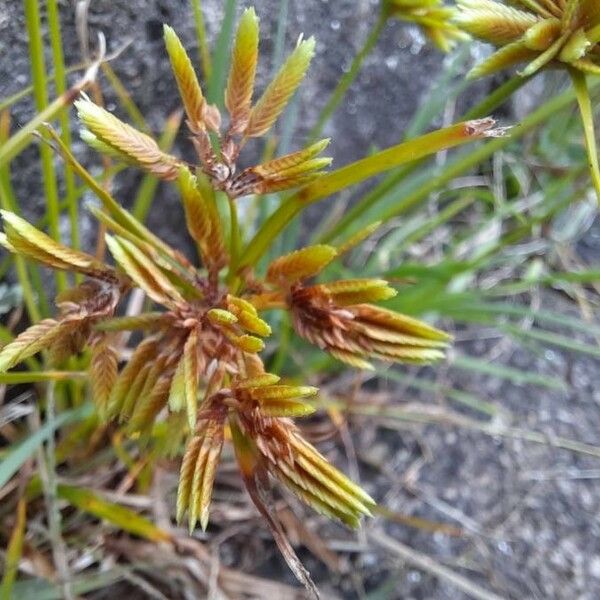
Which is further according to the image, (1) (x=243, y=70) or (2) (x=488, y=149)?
(2) (x=488, y=149)

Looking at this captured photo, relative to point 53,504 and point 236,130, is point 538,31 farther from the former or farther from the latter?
point 53,504

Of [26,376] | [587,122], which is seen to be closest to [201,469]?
[26,376]

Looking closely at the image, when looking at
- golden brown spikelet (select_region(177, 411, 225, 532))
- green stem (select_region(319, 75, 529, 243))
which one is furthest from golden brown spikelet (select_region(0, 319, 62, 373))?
green stem (select_region(319, 75, 529, 243))

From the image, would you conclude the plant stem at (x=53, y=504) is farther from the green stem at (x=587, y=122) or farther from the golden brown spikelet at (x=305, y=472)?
the green stem at (x=587, y=122)

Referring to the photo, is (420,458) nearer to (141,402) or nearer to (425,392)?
(425,392)

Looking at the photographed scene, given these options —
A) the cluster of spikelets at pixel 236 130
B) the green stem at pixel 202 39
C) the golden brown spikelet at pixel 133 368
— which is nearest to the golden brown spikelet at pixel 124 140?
the cluster of spikelets at pixel 236 130

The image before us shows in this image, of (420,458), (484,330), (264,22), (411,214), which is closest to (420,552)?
(420,458)
